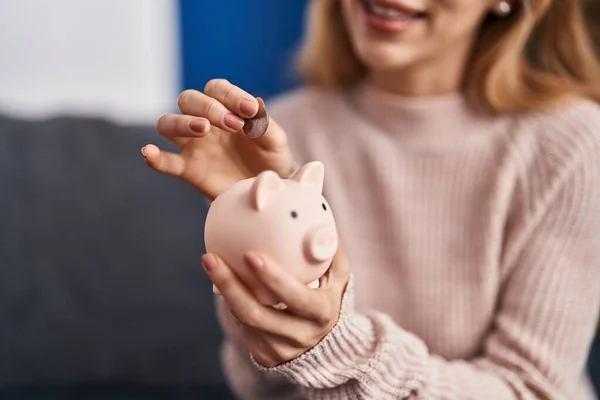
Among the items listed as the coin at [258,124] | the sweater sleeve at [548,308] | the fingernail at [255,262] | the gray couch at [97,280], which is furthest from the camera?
the gray couch at [97,280]

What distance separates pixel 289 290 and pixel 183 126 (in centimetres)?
19

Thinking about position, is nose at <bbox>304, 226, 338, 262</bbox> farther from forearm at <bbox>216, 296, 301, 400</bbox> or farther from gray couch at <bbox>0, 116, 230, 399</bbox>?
gray couch at <bbox>0, 116, 230, 399</bbox>

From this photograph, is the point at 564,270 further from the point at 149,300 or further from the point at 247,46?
the point at 247,46

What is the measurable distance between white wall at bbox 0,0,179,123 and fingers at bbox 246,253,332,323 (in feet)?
3.95

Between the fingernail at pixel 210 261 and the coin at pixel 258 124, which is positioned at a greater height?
the coin at pixel 258 124

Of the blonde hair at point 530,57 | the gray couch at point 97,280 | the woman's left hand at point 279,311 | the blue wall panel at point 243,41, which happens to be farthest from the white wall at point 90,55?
the woman's left hand at point 279,311

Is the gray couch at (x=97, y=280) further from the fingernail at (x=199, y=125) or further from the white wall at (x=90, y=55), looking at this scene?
the fingernail at (x=199, y=125)

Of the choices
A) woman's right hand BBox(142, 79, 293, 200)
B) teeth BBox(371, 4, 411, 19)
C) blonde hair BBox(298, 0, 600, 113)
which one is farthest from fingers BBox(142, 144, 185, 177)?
blonde hair BBox(298, 0, 600, 113)

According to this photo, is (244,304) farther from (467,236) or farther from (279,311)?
(467,236)

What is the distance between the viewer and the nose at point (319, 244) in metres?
0.49

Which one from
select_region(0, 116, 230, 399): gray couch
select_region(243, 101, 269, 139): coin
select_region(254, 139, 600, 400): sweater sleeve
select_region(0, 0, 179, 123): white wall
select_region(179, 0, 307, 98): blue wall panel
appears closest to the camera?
select_region(243, 101, 269, 139): coin

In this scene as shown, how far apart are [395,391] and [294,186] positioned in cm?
27

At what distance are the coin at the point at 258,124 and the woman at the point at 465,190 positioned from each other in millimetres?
66

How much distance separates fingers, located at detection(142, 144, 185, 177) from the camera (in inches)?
22.8
